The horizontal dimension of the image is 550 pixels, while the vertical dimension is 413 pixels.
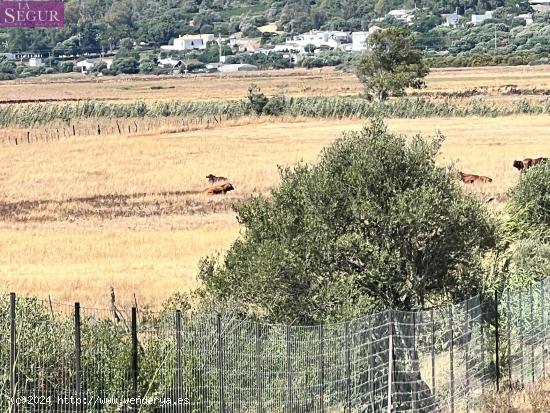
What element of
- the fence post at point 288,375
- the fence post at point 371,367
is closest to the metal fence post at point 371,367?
the fence post at point 371,367

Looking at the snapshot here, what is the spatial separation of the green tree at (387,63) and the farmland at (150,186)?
4678 millimetres

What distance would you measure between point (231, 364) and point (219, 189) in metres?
31.4

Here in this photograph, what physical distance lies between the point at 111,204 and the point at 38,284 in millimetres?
16872

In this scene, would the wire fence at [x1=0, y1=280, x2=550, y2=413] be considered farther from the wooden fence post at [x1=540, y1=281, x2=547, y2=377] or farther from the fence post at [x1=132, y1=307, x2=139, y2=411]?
the wooden fence post at [x1=540, y1=281, x2=547, y2=377]

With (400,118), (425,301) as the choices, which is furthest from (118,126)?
(425,301)

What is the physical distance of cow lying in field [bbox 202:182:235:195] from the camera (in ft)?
146

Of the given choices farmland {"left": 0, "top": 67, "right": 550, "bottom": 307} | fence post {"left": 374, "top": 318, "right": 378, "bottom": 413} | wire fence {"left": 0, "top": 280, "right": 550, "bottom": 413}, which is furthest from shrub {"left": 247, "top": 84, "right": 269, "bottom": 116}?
fence post {"left": 374, "top": 318, "right": 378, "bottom": 413}

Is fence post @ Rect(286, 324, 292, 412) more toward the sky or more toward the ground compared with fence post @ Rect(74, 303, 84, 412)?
more toward the ground

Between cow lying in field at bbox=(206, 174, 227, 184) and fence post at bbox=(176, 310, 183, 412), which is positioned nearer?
fence post at bbox=(176, 310, 183, 412)

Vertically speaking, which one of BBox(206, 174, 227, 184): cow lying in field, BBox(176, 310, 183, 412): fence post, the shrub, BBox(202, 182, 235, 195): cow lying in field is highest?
BBox(176, 310, 183, 412): fence post

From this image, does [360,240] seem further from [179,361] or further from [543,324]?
[179,361]

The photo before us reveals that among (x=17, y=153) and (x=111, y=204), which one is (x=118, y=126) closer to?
(x=17, y=153)

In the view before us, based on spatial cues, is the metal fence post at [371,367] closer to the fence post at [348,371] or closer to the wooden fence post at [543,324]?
the fence post at [348,371]

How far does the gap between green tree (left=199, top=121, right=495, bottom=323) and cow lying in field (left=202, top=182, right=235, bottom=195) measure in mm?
26161
